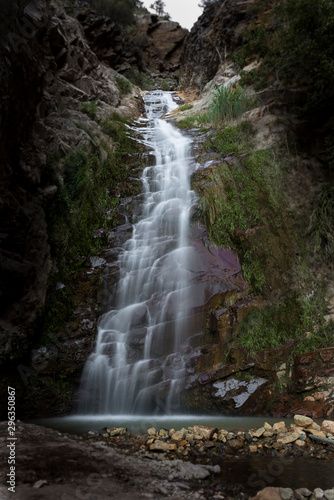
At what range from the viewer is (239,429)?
4266 millimetres

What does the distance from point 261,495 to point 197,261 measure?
15.1 feet

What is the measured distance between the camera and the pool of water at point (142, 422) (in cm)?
459

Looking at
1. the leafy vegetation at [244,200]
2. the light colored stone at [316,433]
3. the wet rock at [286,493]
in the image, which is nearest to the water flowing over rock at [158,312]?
the leafy vegetation at [244,200]

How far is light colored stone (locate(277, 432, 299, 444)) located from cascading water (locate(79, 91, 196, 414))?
6.35ft

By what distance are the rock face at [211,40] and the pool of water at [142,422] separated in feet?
56.3

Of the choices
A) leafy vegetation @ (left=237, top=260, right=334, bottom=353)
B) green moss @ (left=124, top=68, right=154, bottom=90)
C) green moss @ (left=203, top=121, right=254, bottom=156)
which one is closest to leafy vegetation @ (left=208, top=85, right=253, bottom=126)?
green moss @ (left=203, top=121, right=254, bottom=156)

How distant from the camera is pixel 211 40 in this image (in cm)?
1895

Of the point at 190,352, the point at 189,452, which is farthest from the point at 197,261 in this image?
the point at 189,452

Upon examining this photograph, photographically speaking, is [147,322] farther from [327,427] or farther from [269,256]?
[327,427]

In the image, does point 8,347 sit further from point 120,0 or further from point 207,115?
point 120,0

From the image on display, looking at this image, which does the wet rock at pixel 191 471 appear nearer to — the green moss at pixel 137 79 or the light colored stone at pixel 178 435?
the light colored stone at pixel 178 435

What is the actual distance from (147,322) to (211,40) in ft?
63.6

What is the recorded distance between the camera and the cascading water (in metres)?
5.53

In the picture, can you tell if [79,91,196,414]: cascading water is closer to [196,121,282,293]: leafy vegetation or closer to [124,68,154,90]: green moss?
[196,121,282,293]: leafy vegetation
